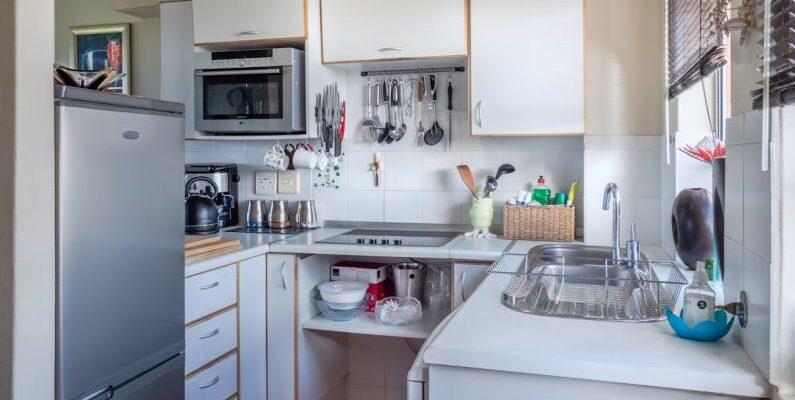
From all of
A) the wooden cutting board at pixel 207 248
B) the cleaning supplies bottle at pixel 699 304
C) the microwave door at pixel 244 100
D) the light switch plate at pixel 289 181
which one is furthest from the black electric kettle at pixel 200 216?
the cleaning supplies bottle at pixel 699 304

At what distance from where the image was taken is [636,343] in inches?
50.4

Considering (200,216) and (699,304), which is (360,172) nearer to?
(200,216)

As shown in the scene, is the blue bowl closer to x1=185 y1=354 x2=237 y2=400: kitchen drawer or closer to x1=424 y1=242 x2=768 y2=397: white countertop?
x1=424 y1=242 x2=768 y2=397: white countertop

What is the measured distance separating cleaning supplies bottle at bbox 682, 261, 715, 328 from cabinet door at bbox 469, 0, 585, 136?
1390 mm

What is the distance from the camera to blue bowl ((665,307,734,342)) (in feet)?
4.19

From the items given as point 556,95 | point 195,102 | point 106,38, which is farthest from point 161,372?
point 106,38

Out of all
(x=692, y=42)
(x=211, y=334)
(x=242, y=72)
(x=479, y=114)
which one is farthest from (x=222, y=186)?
(x=692, y=42)

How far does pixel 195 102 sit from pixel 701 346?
2.45 meters

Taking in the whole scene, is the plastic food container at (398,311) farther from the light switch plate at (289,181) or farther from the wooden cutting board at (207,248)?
the light switch plate at (289,181)

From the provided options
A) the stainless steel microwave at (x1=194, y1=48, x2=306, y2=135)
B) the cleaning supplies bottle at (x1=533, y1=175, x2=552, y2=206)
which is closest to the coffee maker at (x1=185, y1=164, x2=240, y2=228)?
the stainless steel microwave at (x1=194, y1=48, x2=306, y2=135)

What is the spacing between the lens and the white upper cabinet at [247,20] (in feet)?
9.37

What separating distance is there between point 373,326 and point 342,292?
188 millimetres

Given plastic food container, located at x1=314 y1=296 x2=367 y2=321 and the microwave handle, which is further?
the microwave handle

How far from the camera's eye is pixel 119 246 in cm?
161
